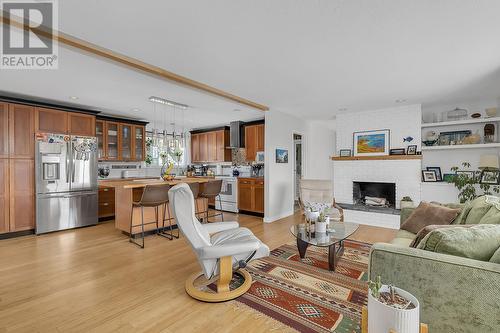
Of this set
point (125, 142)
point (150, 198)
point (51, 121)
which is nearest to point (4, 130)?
point (51, 121)

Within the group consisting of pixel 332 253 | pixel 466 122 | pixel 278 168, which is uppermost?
pixel 466 122

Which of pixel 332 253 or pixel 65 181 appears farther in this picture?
pixel 65 181

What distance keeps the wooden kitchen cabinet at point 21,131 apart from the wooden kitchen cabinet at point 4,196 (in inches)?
7.4

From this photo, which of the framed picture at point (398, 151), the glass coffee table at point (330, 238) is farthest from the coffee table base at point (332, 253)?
the framed picture at point (398, 151)

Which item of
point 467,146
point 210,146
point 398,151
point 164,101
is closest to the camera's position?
point 164,101

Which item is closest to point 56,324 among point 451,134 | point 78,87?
point 78,87

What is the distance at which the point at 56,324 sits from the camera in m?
1.86

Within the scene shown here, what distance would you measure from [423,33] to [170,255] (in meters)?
3.71

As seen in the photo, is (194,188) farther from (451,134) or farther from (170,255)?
(451,134)

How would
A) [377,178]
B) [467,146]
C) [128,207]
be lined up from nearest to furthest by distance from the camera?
[128,207]
[467,146]
[377,178]

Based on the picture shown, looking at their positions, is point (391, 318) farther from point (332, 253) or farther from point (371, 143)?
point (371, 143)

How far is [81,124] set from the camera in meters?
4.71

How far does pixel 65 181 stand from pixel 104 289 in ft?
9.72

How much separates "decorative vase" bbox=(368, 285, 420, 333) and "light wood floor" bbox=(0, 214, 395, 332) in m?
0.89
